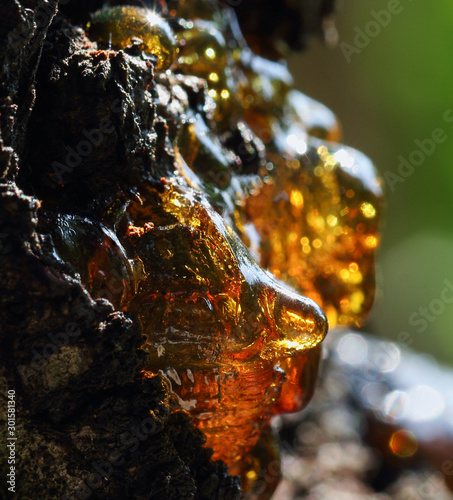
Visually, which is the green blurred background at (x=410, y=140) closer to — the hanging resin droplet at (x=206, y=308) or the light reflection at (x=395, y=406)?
the light reflection at (x=395, y=406)

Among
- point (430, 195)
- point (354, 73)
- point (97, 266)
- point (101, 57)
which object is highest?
point (101, 57)

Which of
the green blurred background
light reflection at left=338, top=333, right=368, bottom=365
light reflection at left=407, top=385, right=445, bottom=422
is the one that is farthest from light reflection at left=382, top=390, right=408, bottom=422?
the green blurred background

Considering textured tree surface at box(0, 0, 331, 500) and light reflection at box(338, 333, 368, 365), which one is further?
light reflection at box(338, 333, 368, 365)

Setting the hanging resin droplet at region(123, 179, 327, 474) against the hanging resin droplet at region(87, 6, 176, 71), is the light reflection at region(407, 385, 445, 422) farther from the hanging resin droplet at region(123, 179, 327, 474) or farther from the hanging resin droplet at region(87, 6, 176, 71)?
the hanging resin droplet at region(87, 6, 176, 71)

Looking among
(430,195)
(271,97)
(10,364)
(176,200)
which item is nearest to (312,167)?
(271,97)

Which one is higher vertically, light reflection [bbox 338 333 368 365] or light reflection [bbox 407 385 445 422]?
light reflection [bbox 407 385 445 422]

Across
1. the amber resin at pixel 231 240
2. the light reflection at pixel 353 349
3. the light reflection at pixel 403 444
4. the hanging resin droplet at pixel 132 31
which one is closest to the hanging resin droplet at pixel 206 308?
the amber resin at pixel 231 240

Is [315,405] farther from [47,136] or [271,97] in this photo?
[47,136]
